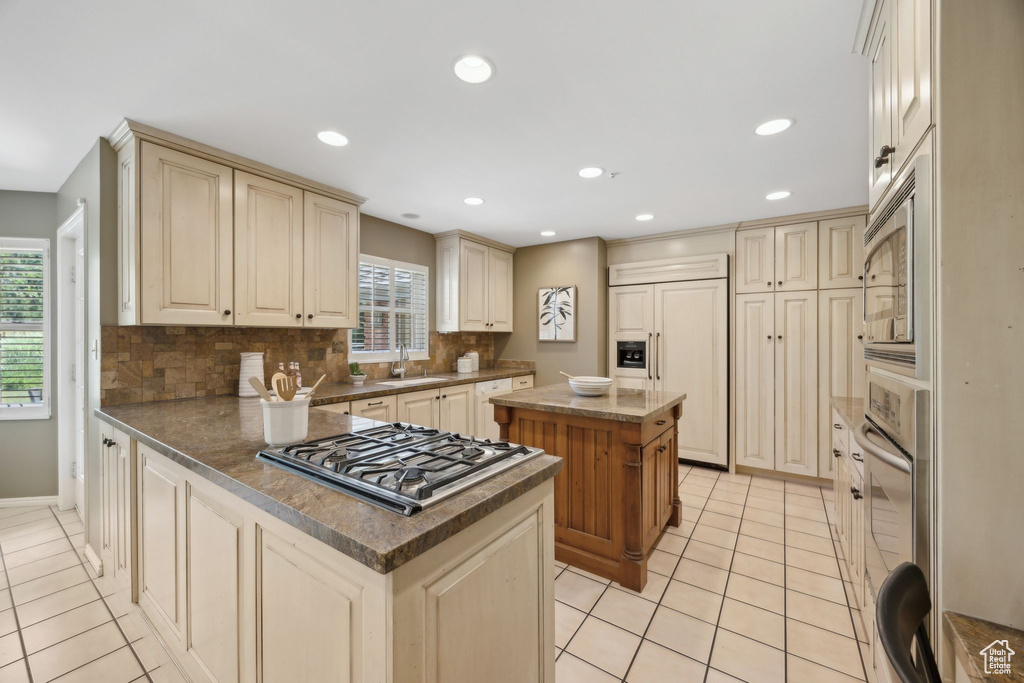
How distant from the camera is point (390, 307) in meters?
4.16

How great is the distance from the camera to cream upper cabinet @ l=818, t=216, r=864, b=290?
3.57 meters

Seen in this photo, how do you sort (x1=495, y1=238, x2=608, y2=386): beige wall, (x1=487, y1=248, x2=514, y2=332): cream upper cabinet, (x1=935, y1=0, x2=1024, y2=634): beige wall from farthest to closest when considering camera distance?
(x1=487, y1=248, x2=514, y2=332): cream upper cabinet → (x1=495, y1=238, x2=608, y2=386): beige wall → (x1=935, y1=0, x2=1024, y2=634): beige wall

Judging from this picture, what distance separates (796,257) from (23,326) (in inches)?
246

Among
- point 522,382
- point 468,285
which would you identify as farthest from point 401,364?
point 522,382

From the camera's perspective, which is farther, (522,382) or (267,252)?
(522,382)

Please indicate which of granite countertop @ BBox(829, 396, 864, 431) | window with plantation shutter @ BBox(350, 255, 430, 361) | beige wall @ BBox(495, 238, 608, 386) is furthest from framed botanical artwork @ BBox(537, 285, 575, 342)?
granite countertop @ BBox(829, 396, 864, 431)

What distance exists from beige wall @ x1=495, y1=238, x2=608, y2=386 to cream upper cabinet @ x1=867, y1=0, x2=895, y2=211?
315cm

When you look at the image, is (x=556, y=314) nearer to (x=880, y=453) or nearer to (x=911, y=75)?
(x=880, y=453)

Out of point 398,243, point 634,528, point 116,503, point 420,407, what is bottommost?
point 634,528

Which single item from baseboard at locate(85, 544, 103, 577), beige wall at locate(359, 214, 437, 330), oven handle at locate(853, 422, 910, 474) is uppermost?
beige wall at locate(359, 214, 437, 330)

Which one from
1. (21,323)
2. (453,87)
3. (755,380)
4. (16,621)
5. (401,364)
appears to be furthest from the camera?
(401,364)

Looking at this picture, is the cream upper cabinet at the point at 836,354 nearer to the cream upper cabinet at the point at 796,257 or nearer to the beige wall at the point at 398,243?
the cream upper cabinet at the point at 796,257

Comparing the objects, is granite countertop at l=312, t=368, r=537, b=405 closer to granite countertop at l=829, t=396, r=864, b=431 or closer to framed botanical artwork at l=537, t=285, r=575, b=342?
framed botanical artwork at l=537, t=285, r=575, b=342

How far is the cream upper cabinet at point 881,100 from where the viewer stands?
1208 millimetres
